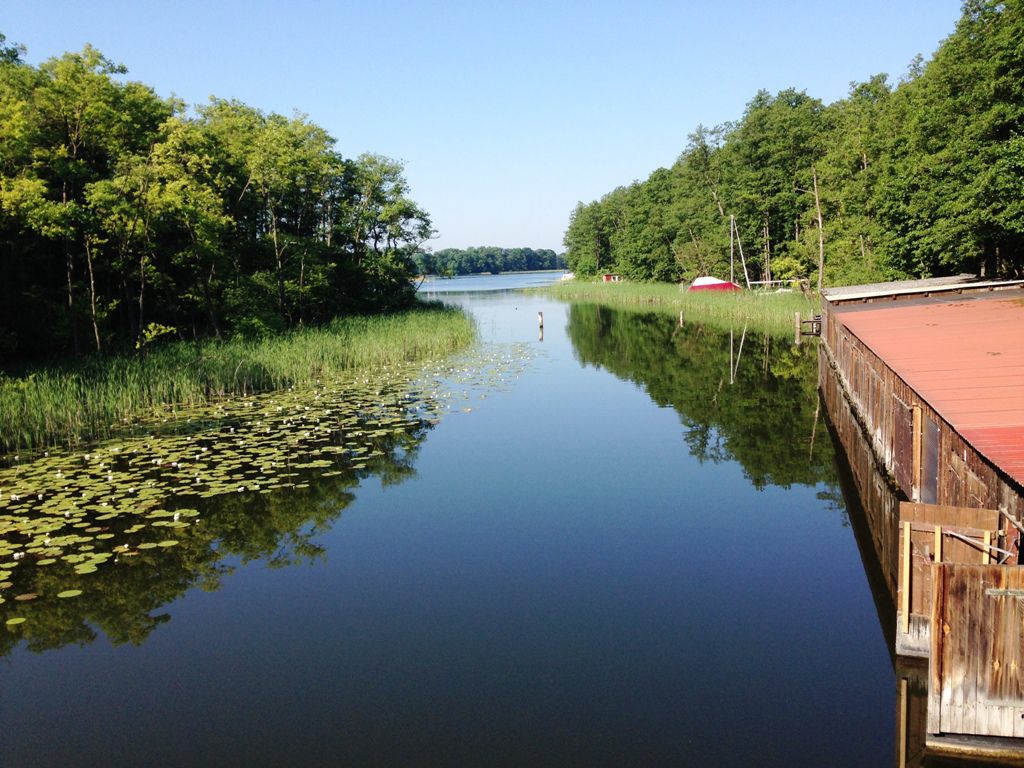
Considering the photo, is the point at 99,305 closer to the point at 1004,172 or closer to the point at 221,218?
the point at 221,218

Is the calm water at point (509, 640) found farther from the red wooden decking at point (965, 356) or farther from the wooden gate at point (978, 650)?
the red wooden decking at point (965, 356)

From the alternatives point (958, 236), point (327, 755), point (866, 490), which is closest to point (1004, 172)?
point (958, 236)

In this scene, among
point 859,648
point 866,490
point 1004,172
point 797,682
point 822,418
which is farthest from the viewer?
point 1004,172

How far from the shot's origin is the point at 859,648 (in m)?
6.81

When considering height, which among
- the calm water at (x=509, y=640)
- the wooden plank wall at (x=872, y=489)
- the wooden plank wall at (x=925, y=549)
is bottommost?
the calm water at (x=509, y=640)

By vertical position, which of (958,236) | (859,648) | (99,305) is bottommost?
(859,648)

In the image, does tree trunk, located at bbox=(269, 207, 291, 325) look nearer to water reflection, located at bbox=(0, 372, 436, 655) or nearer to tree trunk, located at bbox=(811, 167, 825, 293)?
water reflection, located at bbox=(0, 372, 436, 655)

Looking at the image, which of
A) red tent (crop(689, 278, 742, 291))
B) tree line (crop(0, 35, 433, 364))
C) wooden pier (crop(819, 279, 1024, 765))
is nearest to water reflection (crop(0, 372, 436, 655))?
wooden pier (crop(819, 279, 1024, 765))

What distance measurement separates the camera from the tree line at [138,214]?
69.6 ft

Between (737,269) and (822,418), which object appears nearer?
(822,418)

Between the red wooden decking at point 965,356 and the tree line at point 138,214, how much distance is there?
20.3 m

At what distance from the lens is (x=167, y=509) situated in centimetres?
1070

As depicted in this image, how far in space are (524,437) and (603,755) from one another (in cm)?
1056

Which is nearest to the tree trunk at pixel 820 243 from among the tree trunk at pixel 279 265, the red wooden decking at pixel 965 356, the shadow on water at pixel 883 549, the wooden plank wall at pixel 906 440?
the red wooden decking at pixel 965 356
